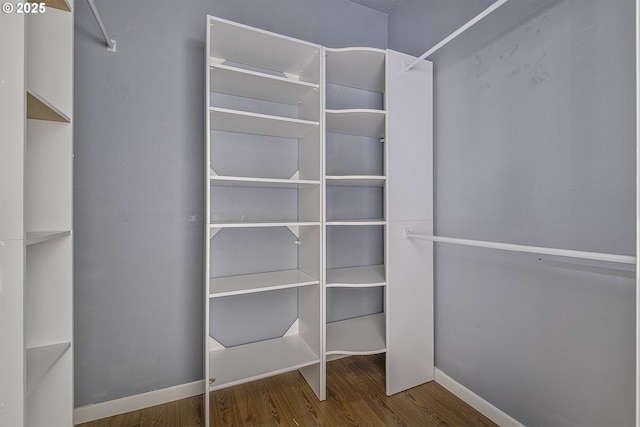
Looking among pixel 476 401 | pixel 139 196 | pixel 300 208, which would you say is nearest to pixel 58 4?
pixel 139 196

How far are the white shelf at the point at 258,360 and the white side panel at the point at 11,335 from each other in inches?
32.2

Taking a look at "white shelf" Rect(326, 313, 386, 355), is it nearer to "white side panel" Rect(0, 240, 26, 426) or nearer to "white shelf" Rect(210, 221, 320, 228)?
"white shelf" Rect(210, 221, 320, 228)

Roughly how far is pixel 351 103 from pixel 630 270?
1740 millimetres

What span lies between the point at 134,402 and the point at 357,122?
2.02 m

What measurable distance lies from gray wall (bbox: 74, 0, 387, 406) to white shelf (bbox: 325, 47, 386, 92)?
0.68 meters

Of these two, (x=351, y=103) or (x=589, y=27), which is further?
(x=351, y=103)

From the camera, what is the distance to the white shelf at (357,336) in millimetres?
1762

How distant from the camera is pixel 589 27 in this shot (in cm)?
118

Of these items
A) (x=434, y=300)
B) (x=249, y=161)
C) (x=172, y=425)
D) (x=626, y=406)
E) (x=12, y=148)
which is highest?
(x=249, y=161)

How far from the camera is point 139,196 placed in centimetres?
163

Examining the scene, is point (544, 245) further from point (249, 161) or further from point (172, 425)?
point (172, 425)

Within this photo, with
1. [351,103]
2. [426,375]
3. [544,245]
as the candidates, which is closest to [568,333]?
[544,245]

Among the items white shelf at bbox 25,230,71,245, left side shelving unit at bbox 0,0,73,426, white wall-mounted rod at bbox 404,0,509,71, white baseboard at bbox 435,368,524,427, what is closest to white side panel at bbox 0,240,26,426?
white shelf at bbox 25,230,71,245

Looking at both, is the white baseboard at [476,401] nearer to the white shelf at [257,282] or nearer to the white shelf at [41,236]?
the white shelf at [257,282]
